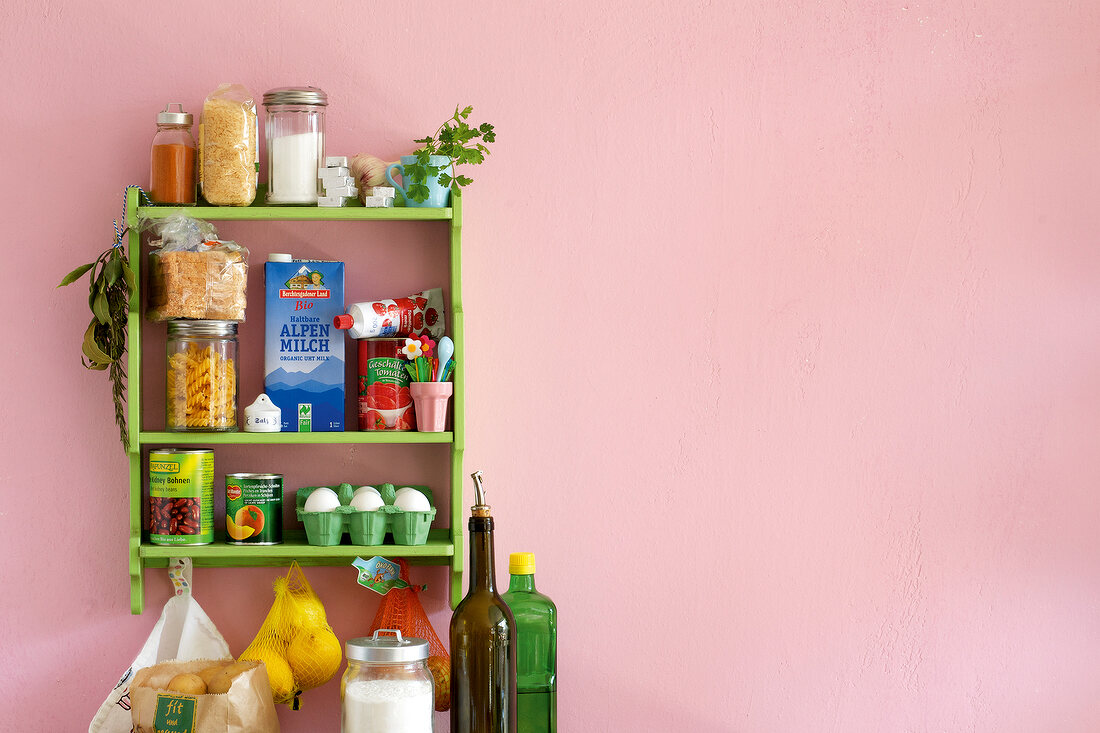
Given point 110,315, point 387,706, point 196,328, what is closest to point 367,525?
point 387,706

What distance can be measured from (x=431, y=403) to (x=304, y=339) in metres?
0.24

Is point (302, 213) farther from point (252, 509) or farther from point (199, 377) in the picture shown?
point (252, 509)

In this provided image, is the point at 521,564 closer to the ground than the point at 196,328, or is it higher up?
closer to the ground

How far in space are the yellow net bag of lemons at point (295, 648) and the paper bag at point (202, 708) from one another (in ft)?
0.28

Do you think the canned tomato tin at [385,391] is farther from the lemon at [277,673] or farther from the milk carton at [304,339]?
the lemon at [277,673]

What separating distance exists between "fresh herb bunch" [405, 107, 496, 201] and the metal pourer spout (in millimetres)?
441

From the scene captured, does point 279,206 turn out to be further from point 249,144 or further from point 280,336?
point 280,336

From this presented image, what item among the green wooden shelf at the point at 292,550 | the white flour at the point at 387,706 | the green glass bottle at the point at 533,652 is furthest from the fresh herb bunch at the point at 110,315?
the green glass bottle at the point at 533,652

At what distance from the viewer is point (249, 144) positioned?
152 centimetres

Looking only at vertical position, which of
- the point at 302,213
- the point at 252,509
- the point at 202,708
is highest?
the point at 302,213

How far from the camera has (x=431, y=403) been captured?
59.5 inches

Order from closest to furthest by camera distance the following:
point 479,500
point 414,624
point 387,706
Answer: point 387,706, point 479,500, point 414,624

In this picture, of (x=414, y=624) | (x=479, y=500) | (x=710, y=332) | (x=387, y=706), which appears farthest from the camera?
(x=710, y=332)

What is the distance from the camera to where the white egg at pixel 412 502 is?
1.51 meters
